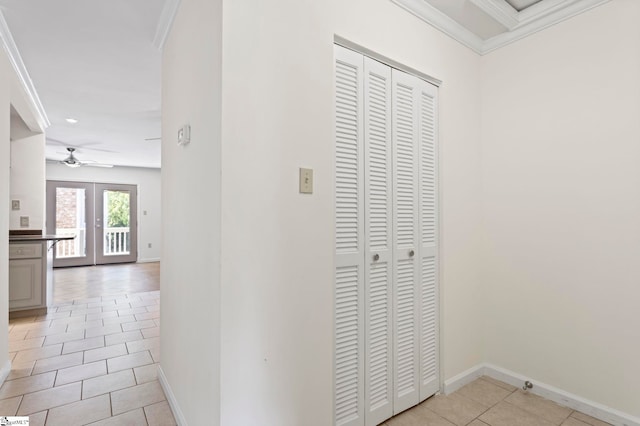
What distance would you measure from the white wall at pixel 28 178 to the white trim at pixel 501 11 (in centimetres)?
550

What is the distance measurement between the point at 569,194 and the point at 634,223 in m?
0.36

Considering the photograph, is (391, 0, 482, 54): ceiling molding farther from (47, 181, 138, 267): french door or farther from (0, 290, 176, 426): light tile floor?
Result: (47, 181, 138, 267): french door

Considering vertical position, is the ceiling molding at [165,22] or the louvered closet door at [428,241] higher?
the ceiling molding at [165,22]

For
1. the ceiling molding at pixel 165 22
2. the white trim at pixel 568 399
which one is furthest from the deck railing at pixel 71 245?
the white trim at pixel 568 399

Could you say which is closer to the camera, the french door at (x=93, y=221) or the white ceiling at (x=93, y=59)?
the white ceiling at (x=93, y=59)

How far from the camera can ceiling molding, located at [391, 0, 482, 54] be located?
2.00 m

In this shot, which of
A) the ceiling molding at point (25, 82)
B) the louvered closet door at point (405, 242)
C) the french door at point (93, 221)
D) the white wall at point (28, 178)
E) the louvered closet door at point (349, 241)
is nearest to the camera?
the louvered closet door at point (349, 241)

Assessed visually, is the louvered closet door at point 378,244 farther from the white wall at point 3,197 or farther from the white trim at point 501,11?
the white wall at point 3,197

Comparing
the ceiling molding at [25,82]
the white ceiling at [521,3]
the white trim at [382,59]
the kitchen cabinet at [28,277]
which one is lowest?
the kitchen cabinet at [28,277]

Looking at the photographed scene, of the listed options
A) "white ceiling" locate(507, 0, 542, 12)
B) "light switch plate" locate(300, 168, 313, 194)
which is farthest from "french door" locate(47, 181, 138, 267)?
"white ceiling" locate(507, 0, 542, 12)

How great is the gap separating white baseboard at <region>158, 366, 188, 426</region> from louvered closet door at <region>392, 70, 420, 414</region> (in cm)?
126

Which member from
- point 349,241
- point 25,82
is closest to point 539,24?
point 349,241

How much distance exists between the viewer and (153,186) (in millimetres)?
8555

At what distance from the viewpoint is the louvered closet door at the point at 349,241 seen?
170 centimetres
